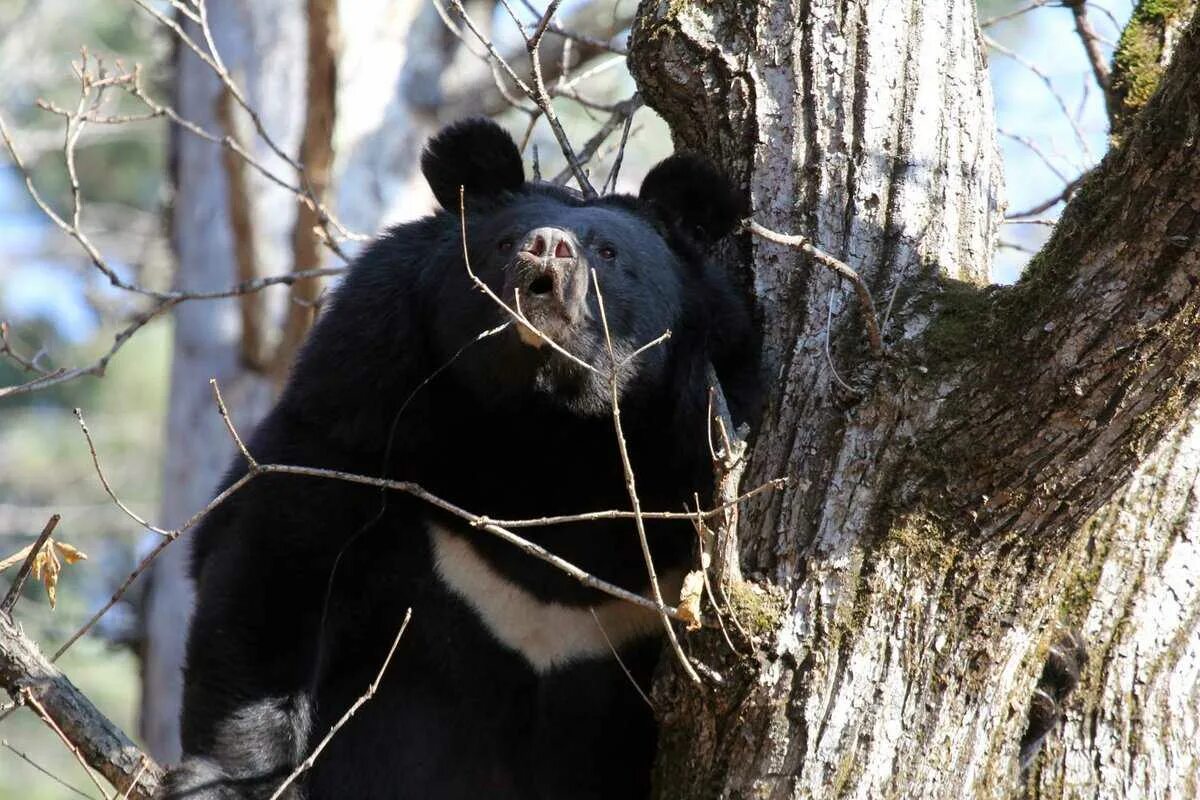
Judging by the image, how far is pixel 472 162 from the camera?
12.5ft

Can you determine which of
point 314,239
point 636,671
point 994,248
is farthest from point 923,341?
point 314,239

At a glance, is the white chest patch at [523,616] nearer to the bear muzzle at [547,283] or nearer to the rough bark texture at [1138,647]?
the bear muzzle at [547,283]

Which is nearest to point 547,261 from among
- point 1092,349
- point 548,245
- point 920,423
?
point 548,245

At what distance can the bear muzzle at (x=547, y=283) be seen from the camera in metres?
3.08

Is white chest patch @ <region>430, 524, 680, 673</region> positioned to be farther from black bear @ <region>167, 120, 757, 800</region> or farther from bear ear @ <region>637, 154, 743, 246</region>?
bear ear @ <region>637, 154, 743, 246</region>

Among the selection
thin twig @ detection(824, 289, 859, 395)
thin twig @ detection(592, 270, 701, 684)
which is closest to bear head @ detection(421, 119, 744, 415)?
thin twig @ detection(592, 270, 701, 684)

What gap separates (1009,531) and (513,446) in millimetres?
1326

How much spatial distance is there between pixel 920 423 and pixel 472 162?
1.53 meters

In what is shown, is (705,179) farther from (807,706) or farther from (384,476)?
(807,706)

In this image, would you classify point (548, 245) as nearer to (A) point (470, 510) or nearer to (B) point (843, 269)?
(B) point (843, 269)

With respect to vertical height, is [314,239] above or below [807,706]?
above

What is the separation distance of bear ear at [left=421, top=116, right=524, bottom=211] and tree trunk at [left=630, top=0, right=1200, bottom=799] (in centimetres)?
67

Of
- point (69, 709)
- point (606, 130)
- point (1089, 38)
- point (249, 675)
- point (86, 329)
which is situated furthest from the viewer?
point (86, 329)

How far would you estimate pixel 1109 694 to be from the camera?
3.60 meters
